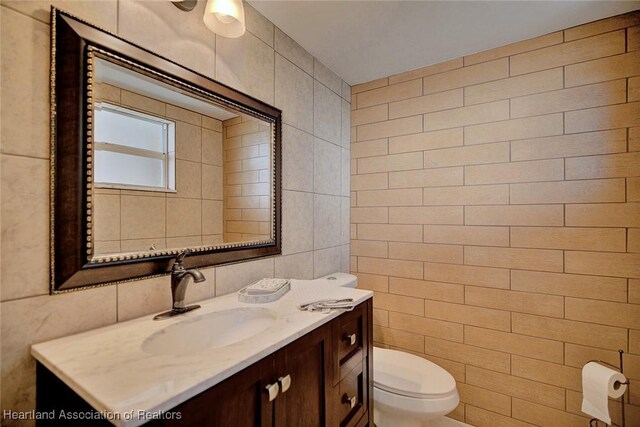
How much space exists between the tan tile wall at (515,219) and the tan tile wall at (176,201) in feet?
4.34

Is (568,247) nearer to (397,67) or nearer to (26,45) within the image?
(397,67)

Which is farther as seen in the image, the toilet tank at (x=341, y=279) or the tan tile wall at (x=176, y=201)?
the toilet tank at (x=341, y=279)

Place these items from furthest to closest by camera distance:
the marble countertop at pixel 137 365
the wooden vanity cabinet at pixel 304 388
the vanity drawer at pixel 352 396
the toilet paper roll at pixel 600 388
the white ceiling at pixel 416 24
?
1. the white ceiling at pixel 416 24
2. the toilet paper roll at pixel 600 388
3. the vanity drawer at pixel 352 396
4. the wooden vanity cabinet at pixel 304 388
5. the marble countertop at pixel 137 365

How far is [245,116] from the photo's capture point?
1.50 metres

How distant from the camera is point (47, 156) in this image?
86cm

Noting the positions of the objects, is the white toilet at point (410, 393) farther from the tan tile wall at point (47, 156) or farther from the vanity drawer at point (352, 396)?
the tan tile wall at point (47, 156)

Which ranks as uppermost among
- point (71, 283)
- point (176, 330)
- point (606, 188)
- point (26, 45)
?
point (26, 45)

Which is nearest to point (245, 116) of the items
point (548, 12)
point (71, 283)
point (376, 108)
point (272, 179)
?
point (272, 179)

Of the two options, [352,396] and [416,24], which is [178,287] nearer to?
[352,396]

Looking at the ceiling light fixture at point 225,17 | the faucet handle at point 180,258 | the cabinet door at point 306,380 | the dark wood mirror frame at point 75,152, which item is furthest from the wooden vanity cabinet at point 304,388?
the ceiling light fixture at point 225,17

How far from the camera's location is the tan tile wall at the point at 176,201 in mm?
1000

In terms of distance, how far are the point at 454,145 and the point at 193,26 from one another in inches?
65.2

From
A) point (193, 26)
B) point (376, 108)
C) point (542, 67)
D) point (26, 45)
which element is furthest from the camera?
point (376, 108)

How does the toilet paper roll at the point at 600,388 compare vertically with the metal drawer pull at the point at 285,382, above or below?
below
